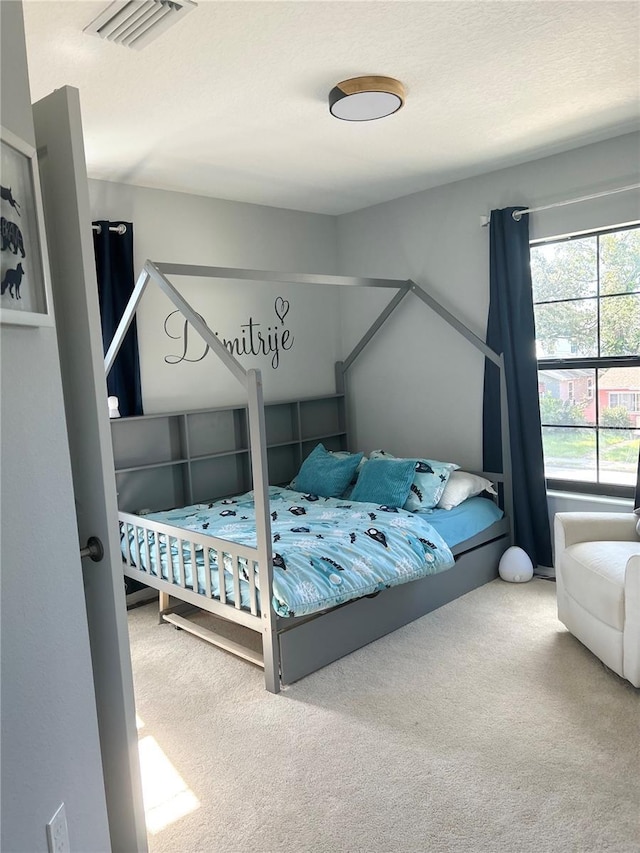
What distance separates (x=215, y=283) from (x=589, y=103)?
235 centimetres

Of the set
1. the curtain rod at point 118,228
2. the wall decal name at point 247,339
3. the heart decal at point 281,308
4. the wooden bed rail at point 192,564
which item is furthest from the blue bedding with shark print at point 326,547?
the curtain rod at point 118,228

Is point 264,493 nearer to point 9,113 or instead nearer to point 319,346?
point 9,113

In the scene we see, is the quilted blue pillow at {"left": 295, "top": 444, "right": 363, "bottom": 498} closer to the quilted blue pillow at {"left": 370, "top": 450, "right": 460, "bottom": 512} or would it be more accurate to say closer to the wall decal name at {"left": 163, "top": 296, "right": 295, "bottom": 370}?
the quilted blue pillow at {"left": 370, "top": 450, "right": 460, "bottom": 512}

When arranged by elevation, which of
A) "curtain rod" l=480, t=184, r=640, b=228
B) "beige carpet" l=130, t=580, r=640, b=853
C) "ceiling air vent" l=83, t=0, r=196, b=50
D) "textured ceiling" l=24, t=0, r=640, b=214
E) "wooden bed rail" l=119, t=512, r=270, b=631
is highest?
"textured ceiling" l=24, t=0, r=640, b=214

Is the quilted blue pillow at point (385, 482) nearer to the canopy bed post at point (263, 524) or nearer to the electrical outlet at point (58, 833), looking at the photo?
the canopy bed post at point (263, 524)

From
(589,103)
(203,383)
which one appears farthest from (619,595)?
(203,383)

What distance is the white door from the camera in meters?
1.43

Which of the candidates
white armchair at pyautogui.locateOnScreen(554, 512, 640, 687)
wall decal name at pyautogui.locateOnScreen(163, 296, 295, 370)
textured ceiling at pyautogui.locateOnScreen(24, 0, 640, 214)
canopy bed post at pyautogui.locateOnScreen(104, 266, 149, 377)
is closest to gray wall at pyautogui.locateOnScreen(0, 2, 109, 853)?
textured ceiling at pyautogui.locateOnScreen(24, 0, 640, 214)

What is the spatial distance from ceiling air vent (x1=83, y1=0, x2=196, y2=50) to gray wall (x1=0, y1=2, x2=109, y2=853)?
0.77 meters

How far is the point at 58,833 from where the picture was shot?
1.25 meters

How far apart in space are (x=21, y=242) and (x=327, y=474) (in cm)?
296

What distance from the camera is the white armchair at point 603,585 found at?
8.02 ft

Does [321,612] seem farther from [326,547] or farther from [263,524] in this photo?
[263,524]

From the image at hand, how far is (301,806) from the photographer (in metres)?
1.96
